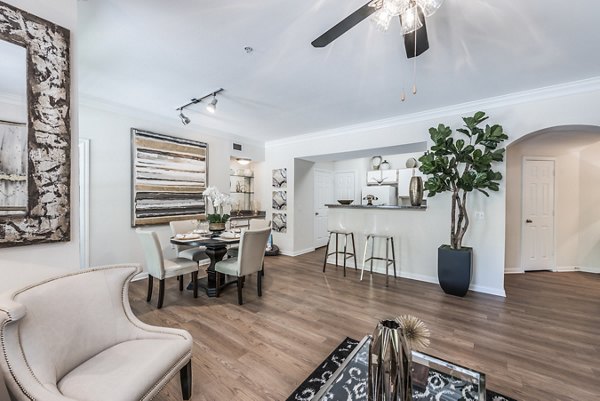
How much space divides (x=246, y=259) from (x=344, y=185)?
5.03 meters

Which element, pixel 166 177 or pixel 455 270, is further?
pixel 166 177

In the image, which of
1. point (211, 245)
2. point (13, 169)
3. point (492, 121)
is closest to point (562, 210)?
point (492, 121)

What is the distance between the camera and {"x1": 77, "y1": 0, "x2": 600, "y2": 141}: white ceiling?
1.80 m

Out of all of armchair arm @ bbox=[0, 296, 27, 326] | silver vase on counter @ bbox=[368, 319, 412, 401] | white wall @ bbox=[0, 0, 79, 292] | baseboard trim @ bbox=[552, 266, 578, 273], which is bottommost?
baseboard trim @ bbox=[552, 266, 578, 273]

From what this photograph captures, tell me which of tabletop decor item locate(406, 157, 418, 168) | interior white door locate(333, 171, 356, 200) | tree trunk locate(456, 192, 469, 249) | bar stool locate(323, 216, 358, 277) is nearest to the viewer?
tree trunk locate(456, 192, 469, 249)

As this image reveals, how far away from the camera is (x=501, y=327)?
255cm

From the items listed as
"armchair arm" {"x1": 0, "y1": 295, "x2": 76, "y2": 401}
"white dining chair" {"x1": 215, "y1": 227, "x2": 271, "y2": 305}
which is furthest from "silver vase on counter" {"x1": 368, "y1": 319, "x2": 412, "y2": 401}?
"white dining chair" {"x1": 215, "y1": 227, "x2": 271, "y2": 305}

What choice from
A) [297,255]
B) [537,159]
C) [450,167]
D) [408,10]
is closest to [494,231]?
[450,167]

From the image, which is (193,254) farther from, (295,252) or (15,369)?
(15,369)

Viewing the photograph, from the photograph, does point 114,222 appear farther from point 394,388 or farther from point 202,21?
point 394,388

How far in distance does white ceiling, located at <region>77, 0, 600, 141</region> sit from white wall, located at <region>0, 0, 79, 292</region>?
0.36 m

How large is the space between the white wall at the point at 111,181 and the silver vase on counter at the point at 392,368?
13.0 feet

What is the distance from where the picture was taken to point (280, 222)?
586 centimetres

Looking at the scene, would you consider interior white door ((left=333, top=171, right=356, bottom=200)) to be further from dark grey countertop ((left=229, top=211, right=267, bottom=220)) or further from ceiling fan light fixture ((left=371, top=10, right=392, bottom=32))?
ceiling fan light fixture ((left=371, top=10, right=392, bottom=32))
